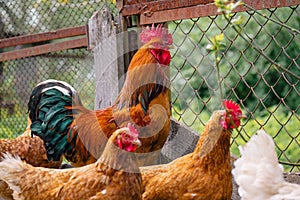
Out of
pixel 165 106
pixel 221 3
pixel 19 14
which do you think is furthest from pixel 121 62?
pixel 221 3

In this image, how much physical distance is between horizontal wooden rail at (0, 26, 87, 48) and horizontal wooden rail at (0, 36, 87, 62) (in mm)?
57

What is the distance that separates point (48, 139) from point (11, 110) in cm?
244

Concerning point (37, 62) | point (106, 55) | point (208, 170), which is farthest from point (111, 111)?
point (37, 62)

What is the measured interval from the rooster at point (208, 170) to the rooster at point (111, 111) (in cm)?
62

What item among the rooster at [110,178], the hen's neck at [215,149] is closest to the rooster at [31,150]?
the rooster at [110,178]

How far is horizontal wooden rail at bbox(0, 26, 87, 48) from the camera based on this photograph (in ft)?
16.3

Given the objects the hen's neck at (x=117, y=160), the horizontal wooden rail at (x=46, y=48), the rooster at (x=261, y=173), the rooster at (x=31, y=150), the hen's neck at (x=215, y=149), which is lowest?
the rooster at (x=261, y=173)

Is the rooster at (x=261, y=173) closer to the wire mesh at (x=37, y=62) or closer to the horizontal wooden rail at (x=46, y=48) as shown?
the horizontal wooden rail at (x=46, y=48)

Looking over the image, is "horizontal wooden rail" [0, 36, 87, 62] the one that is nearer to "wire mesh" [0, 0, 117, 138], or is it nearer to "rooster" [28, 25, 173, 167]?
"wire mesh" [0, 0, 117, 138]

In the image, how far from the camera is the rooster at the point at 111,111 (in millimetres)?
4020

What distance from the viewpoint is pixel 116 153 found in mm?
3195

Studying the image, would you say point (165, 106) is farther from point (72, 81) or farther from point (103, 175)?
point (72, 81)

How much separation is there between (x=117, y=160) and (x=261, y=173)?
902mm

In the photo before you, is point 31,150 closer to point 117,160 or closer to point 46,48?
point 46,48
